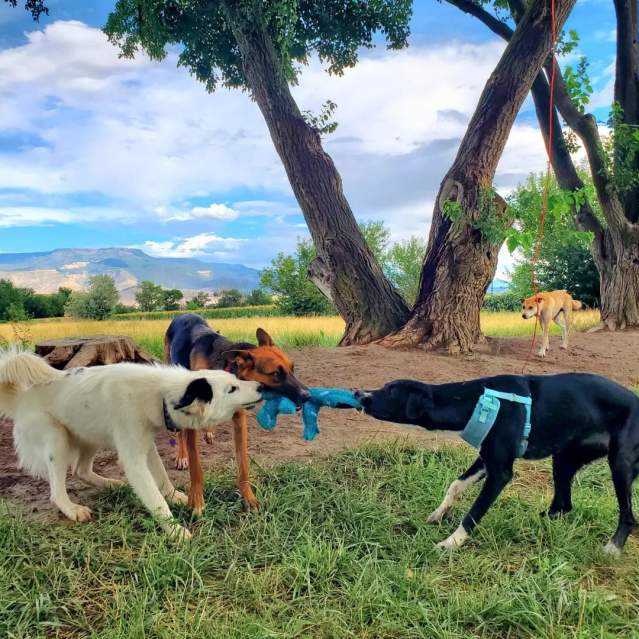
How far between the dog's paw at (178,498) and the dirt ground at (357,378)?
0.39m

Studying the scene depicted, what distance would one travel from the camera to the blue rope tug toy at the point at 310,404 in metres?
3.92

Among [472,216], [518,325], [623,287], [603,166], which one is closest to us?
[472,216]

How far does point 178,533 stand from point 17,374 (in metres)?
1.56

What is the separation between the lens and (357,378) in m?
8.20

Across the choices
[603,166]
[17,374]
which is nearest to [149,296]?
[603,166]

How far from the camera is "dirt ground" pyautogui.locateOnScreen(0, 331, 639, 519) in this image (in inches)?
193

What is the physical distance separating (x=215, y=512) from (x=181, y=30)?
12258 mm

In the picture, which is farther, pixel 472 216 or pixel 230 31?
pixel 230 31

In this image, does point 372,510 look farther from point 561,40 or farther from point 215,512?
point 561,40

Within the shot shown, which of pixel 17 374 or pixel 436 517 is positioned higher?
pixel 17 374

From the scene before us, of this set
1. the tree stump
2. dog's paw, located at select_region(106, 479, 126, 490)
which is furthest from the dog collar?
the tree stump

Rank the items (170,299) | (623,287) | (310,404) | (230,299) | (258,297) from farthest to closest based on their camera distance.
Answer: (258,297) < (230,299) < (170,299) < (623,287) < (310,404)

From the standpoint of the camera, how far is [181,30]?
1305 centimetres

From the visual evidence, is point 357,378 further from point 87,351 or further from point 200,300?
point 200,300
